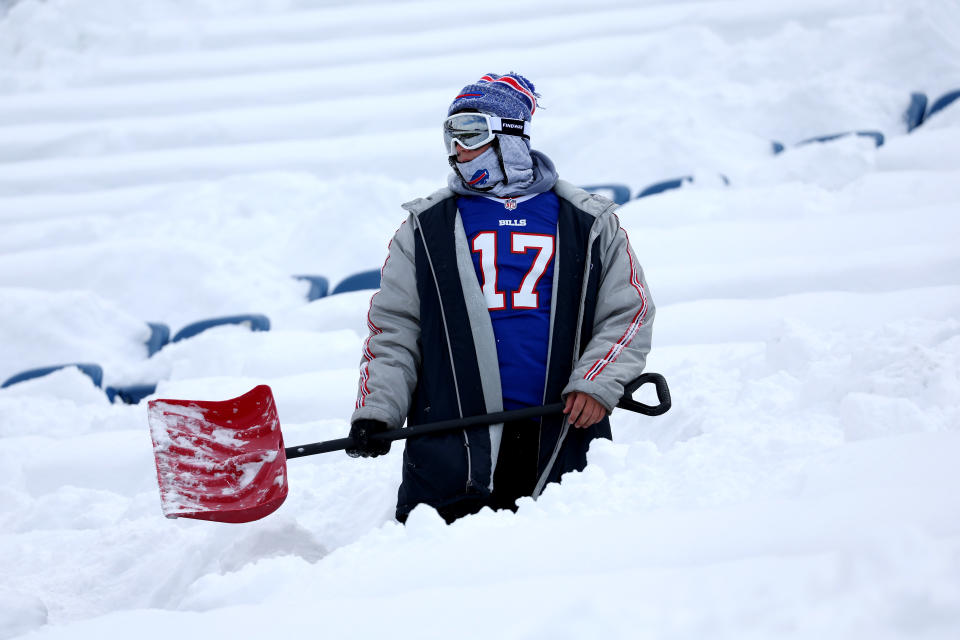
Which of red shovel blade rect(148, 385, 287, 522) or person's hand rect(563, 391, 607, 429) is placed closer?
person's hand rect(563, 391, 607, 429)

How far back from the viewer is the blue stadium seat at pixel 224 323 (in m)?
4.68

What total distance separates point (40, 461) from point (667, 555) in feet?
8.49

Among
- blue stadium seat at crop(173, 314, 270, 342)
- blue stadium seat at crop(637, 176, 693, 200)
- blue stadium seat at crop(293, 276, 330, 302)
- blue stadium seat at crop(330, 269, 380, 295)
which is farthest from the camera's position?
blue stadium seat at crop(637, 176, 693, 200)

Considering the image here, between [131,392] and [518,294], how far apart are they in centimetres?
281

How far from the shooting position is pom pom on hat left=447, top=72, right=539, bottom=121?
2084 mm

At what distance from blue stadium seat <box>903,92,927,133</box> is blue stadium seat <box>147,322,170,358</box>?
4.93m

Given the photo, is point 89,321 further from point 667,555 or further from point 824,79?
point 824,79

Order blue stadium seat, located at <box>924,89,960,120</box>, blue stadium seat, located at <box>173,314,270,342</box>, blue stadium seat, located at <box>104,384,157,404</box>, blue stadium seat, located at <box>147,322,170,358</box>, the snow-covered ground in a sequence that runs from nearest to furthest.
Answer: the snow-covered ground < blue stadium seat, located at <box>104,384,157,404</box> < blue stadium seat, located at <box>173,314,270,342</box> < blue stadium seat, located at <box>147,322,170,358</box> < blue stadium seat, located at <box>924,89,960,120</box>

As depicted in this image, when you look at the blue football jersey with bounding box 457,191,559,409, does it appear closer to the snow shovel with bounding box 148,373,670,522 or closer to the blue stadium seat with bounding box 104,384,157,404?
the snow shovel with bounding box 148,373,670,522

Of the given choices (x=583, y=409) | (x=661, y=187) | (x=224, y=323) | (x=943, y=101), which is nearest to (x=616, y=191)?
(x=661, y=187)

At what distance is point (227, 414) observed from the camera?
2.39 metres

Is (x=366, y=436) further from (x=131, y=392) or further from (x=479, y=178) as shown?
(x=131, y=392)

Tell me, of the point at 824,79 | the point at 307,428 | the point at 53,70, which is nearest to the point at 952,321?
the point at 307,428

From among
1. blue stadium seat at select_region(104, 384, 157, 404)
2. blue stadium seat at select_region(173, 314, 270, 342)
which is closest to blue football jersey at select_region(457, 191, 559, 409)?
blue stadium seat at select_region(104, 384, 157, 404)
